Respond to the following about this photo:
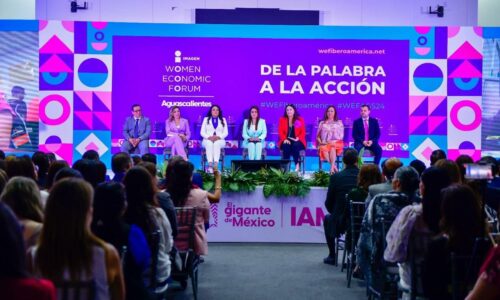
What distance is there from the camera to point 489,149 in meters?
12.7

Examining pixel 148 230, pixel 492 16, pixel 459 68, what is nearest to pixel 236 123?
pixel 459 68

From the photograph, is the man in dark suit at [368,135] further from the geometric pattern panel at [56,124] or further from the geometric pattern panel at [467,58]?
the geometric pattern panel at [56,124]

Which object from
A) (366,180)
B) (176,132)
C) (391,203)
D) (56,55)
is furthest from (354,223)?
(56,55)

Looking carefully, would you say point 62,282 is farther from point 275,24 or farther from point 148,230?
point 275,24

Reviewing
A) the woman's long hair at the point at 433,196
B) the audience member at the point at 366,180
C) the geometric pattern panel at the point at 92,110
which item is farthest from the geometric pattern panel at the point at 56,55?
the woman's long hair at the point at 433,196

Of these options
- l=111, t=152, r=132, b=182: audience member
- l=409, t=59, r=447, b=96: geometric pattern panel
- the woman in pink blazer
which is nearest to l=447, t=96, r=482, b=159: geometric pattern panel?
l=409, t=59, r=447, b=96: geometric pattern panel

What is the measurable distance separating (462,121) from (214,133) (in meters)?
4.55

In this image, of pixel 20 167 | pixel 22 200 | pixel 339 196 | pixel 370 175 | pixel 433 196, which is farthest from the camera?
pixel 339 196

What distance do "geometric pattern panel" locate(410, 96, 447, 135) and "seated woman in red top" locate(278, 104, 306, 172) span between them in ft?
7.14

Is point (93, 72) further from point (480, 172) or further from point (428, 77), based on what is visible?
point (480, 172)

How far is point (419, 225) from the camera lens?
363cm

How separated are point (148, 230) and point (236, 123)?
29.1 ft

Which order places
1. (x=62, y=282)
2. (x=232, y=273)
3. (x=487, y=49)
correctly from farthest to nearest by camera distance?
(x=487, y=49), (x=232, y=273), (x=62, y=282)

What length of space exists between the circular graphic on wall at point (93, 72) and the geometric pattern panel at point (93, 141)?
2.85 feet
